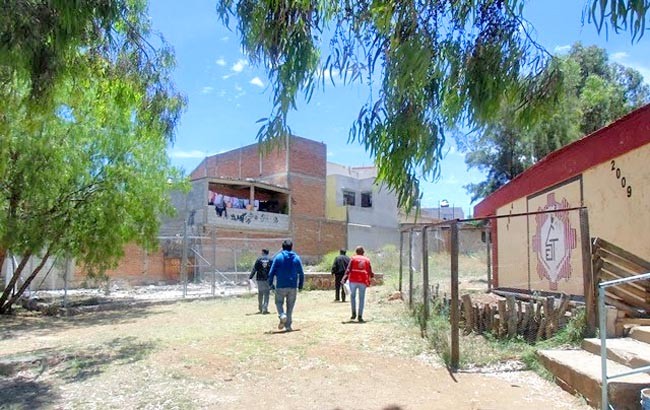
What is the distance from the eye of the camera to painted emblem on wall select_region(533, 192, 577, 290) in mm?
11039

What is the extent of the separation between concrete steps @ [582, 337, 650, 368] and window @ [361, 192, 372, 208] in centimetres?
3772

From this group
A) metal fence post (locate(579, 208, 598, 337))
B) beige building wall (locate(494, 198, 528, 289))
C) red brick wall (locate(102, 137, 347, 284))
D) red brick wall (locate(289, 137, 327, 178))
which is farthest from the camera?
red brick wall (locate(289, 137, 327, 178))

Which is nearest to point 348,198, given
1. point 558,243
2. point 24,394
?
point 558,243

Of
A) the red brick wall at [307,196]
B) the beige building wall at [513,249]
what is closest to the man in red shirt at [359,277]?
the beige building wall at [513,249]

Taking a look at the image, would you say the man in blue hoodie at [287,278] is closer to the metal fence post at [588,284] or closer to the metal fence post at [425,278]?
the metal fence post at [425,278]

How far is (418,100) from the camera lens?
454 centimetres

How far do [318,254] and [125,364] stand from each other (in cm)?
3059

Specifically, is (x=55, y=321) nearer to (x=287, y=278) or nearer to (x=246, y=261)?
(x=287, y=278)

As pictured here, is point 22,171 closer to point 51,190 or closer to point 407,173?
point 51,190

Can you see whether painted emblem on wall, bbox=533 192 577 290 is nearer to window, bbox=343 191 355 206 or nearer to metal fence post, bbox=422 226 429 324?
metal fence post, bbox=422 226 429 324

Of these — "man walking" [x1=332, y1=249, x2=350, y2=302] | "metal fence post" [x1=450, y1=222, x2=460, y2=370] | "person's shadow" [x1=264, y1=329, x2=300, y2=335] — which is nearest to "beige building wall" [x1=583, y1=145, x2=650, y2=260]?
"metal fence post" [x1=450, y1=222, x2=460, y2=370]

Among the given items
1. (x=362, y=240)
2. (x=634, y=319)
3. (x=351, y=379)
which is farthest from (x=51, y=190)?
(x=362, y=240)

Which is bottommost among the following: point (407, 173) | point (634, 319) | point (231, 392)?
point (231, 392)

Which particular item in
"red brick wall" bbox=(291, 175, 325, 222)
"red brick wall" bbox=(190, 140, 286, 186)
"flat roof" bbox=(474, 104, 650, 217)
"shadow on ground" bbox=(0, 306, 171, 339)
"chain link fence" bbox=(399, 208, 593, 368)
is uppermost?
"red brick wall" bbox=(190, 140, 286, 186)
